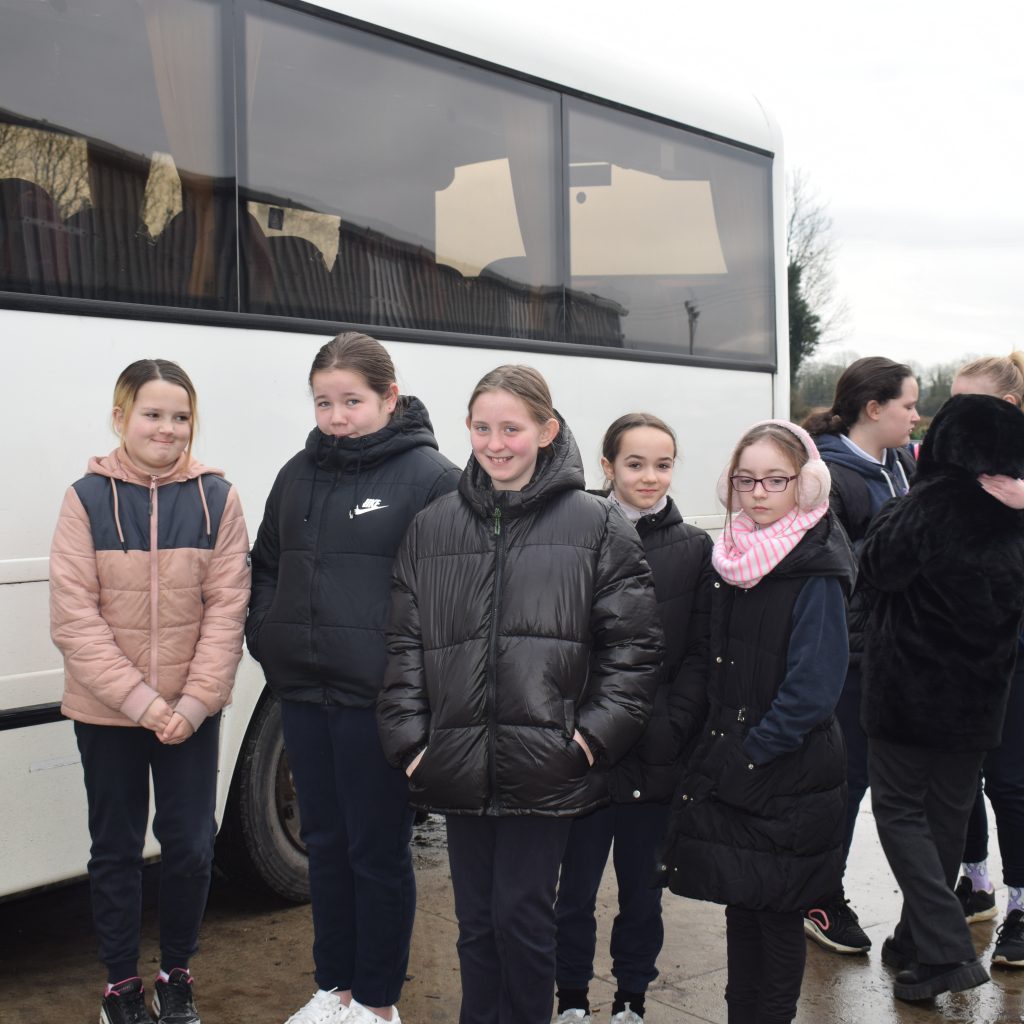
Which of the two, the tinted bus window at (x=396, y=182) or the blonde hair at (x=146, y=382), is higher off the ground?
the tinted bus window at (x=396, y=182)

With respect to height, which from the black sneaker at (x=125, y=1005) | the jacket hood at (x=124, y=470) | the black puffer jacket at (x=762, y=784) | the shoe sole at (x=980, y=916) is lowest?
the shoe sole at (x=980, y=916)

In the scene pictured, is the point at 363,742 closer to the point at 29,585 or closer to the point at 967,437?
the point at 29,585

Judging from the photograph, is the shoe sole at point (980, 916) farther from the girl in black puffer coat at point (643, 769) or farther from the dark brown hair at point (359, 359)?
the dark brown hair at point (359, 359)

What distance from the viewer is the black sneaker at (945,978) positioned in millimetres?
4039

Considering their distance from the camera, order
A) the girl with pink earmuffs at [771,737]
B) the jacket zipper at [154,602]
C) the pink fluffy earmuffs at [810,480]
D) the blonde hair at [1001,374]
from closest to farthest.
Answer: the girl with pink earmuffs at [771,737], the pink fluffy earmuffs at [810,480], the jacket zipper at [154,602], the blonde hair at [1001,374]

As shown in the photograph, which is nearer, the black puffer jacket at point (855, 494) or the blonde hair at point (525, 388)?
the blonde hair at point (525, 388)

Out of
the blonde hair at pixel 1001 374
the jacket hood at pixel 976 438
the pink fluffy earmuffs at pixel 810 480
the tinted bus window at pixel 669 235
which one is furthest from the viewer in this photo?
the tinted bus window at pixel 669 235

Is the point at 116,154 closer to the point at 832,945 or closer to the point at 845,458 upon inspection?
the point at 845,458

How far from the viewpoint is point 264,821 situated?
4.80 metres

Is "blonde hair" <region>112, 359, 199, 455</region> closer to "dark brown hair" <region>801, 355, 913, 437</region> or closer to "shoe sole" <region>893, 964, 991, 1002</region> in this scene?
"dark brown hair" <region>801, 355, 913, 437</region>

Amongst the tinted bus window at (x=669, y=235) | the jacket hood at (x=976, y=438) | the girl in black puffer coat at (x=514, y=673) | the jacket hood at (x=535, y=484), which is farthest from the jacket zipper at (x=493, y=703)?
the tinted bus window at (x=669, y=235)

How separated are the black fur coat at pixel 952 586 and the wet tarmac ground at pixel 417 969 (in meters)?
0.84

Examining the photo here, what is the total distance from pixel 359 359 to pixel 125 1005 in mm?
1903

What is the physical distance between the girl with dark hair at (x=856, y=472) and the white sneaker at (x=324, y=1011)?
1.74 metres
